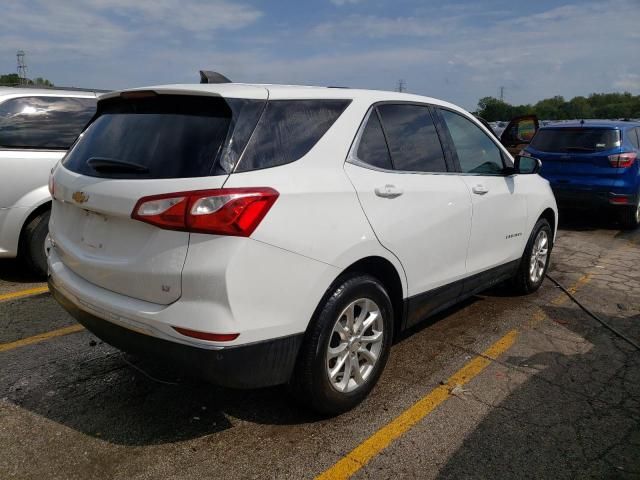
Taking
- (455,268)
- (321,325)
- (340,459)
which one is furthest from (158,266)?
(455,268)

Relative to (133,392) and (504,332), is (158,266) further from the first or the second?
(504,332)

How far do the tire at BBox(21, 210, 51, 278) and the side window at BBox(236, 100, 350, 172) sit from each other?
11.5 feet

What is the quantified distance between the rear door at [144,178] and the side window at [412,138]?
970 mm

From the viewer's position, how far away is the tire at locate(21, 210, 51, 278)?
5.21 meters

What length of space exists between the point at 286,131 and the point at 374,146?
669mm

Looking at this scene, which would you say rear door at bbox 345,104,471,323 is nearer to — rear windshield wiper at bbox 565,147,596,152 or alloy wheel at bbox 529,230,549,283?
alloy wheel at bbox 529,230,549,283

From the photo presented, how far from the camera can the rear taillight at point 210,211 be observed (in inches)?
92.3

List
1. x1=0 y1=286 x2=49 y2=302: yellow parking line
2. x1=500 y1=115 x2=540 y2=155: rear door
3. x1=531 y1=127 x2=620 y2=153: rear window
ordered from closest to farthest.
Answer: x1=0 y1=286 x2=49 y2=302: yellow parking line → x1=531 y1=127 x2=620 y2=153: rear window → x1=500 y1=115 x2=540 y2=155: rear door

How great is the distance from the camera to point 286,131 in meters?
2.72

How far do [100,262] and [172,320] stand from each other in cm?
56

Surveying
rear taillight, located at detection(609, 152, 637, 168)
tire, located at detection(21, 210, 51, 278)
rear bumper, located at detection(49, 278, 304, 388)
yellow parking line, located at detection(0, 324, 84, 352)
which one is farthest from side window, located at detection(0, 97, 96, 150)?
rear taillight, located at detection(609, 152, 637, 168)

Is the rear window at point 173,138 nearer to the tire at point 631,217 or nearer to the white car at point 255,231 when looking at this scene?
the white car at point 255,231

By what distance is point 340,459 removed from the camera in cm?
266

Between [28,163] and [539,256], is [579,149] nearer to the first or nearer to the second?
[539,256]
